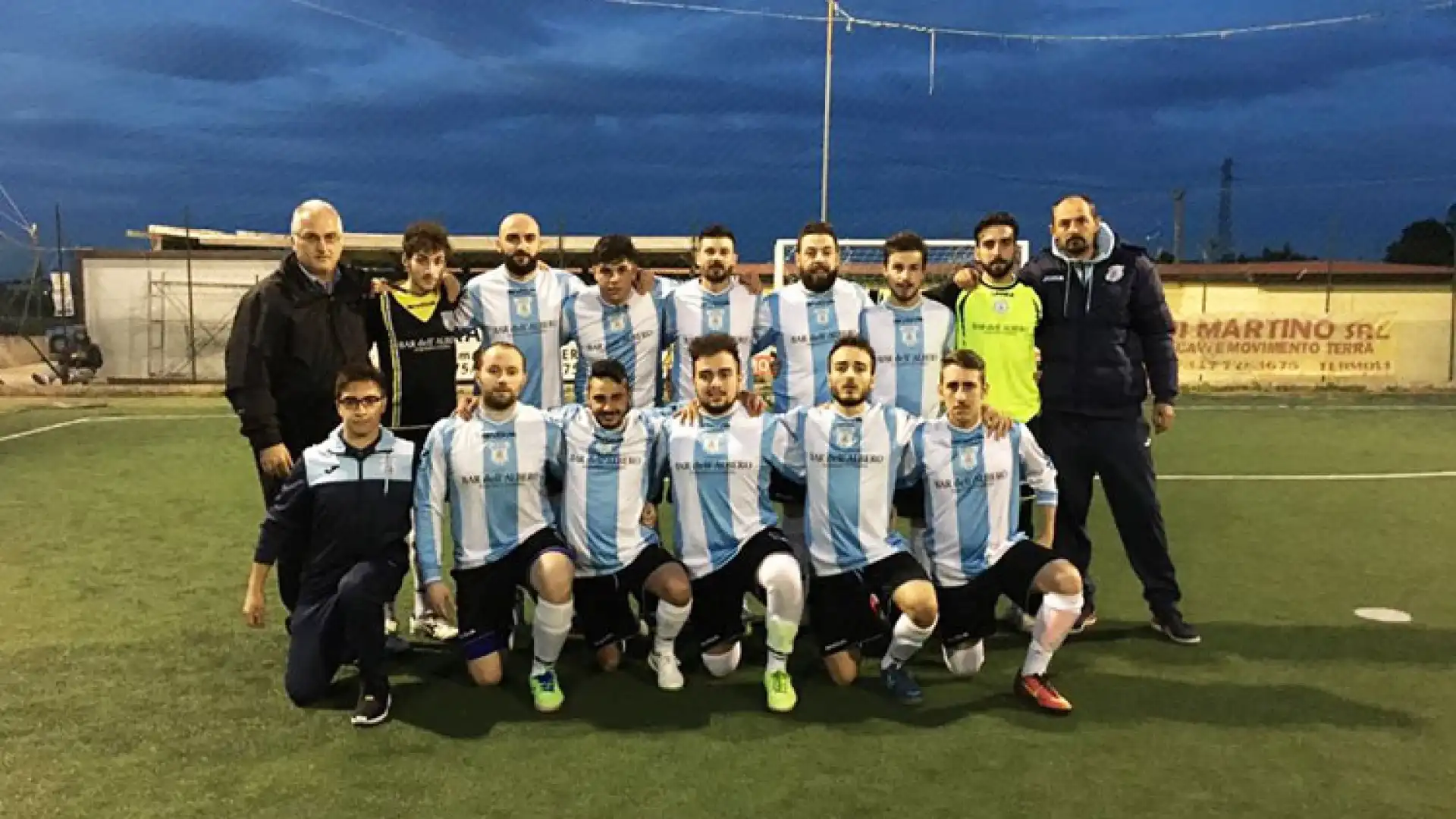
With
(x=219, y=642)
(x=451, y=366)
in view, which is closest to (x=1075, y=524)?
(x=451, y=366)

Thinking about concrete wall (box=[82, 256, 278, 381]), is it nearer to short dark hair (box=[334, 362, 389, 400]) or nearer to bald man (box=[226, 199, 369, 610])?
bald man (box=[226, 199, 369, 610])

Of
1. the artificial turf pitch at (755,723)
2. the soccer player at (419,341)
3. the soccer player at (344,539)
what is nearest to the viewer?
the artificial turf pitch at (755,723)

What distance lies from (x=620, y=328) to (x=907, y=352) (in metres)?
1.23

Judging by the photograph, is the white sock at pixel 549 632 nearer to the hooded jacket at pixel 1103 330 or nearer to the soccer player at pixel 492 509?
the soccer player at pixel 492 509

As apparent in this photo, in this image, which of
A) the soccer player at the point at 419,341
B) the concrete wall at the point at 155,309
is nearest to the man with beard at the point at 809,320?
the soccer player at the point at 419,341

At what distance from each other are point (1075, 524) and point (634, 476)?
200 centimetres

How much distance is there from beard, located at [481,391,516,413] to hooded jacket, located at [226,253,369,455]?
0.63 m

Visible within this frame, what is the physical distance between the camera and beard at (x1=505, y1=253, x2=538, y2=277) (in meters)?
4.61

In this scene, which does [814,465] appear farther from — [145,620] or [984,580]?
[145,620]

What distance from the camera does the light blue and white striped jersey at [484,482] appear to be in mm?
4020

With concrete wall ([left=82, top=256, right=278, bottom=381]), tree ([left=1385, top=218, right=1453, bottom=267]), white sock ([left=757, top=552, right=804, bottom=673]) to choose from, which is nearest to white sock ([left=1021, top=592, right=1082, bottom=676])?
white sock ([left=757, top=552, right=804, bottom=673])

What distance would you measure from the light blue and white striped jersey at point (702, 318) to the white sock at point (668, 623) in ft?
3.64

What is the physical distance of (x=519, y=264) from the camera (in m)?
4.62

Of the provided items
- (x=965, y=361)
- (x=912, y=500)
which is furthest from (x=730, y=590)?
(x=965, y=361)
